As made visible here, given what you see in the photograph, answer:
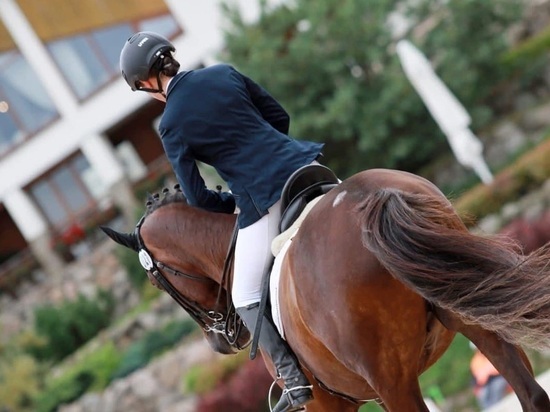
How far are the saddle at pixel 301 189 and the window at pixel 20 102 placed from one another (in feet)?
78.0

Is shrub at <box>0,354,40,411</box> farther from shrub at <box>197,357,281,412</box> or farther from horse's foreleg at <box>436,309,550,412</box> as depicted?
horse's foreleg at <box>436,309,550,412</box>

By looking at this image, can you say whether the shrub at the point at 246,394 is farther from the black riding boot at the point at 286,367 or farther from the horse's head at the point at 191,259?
the black riding boot at the point at 286,367

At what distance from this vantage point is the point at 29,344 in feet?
67.3

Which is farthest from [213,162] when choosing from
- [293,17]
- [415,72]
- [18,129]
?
[18,129]

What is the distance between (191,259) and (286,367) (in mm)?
1167

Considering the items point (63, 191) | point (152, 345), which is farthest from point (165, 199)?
point (63, 191)

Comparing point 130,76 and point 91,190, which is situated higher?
point 130,76

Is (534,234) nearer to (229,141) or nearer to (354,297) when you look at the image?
(229,141)

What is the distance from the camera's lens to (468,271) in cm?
392

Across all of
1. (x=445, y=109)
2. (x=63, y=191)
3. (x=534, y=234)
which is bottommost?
(x=534, y=234)

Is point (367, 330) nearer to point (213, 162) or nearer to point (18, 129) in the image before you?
point (213, 162)

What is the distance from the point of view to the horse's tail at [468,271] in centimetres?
384

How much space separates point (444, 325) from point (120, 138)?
25.7m

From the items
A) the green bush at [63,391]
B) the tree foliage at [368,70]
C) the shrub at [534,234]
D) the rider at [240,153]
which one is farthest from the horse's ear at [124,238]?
the green bush at [63,391]
